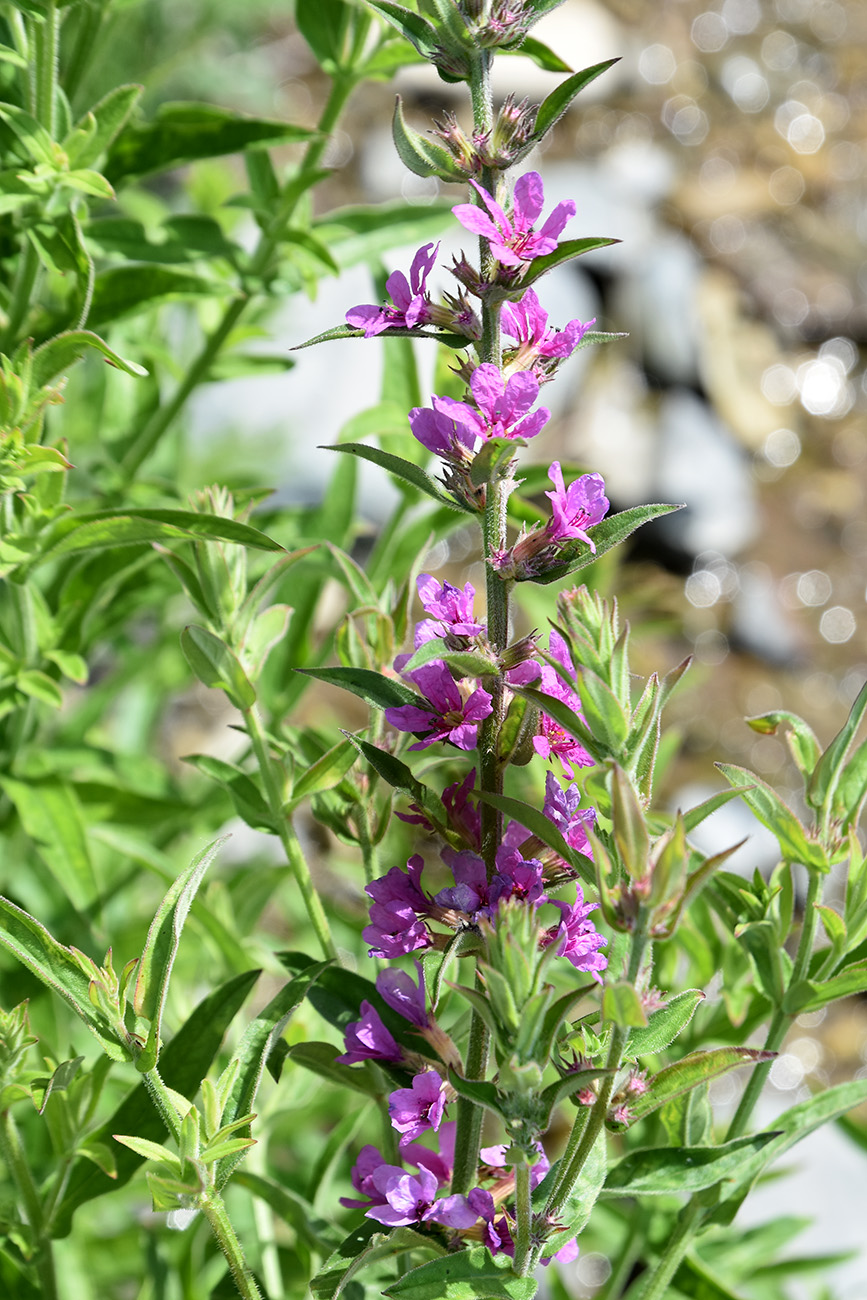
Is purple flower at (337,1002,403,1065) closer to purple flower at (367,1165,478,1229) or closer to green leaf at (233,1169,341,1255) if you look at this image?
purple flower at (367,1165,478,1229)

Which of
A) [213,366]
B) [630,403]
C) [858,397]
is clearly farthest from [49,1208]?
[858,397]

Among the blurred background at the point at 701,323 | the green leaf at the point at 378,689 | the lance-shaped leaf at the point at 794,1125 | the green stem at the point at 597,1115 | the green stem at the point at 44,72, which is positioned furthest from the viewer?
the blurred background at the point at 701,323

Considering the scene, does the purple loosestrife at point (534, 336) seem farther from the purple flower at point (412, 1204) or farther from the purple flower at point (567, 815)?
the purple flower at point (412, 1204)

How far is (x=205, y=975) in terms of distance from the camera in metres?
1.56

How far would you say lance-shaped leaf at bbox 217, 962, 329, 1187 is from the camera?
82cm

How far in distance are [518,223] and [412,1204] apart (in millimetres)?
592

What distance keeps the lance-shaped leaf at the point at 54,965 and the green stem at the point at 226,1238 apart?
10 cm

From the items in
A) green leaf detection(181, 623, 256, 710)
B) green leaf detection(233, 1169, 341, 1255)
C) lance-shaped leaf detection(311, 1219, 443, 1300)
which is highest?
green leaf detection(181, 623, 256, 710)

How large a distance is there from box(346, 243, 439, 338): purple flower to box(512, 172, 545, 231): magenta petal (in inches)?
2.1

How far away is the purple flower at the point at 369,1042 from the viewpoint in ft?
2.68

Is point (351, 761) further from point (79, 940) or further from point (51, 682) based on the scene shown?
point (79, 940)

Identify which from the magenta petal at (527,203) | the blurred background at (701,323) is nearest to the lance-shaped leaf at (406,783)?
the magenta petal at (527,203)

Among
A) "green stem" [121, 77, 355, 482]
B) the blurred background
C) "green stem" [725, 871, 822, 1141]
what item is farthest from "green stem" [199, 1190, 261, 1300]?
the blurred background

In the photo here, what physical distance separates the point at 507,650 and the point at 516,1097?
0.83 feet
